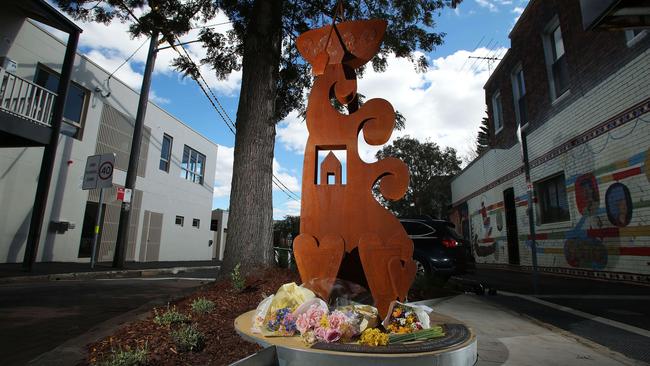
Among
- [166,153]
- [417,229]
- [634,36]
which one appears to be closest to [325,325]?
[417,229]

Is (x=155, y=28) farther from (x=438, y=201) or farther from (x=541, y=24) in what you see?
(x=438, y=201)

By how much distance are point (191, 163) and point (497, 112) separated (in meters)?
17.4

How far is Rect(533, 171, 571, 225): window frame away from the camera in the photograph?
10719 mm

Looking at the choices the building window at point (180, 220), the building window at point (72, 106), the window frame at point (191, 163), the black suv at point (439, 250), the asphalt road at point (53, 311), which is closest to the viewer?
Result: the asphalt road at point (53, 311)

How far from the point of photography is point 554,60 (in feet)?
37.6

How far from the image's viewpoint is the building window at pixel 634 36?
756 centimetres

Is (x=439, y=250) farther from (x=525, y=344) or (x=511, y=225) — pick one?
(x=511, y=225)

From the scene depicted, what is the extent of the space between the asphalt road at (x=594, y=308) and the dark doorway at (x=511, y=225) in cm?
510

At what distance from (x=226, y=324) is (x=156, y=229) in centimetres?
1714

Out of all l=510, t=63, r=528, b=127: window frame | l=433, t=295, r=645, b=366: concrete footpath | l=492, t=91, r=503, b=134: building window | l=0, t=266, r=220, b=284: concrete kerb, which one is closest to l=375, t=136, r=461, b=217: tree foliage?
l=492, t=91, r=503, b=134: building window

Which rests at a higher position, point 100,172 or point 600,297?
point 100,172

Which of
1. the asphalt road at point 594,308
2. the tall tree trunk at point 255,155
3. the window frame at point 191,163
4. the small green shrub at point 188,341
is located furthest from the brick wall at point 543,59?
the window frame at point 191,163

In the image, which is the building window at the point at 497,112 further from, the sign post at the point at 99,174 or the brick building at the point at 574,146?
the sign post at the point at 99,174

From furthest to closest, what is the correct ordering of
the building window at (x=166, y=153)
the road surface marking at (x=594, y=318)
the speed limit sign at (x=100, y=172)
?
the building window at (x=166, y=153)
the speed limit sign at (x=100, y=172)
the road surface marking at (x=594, y=318)
